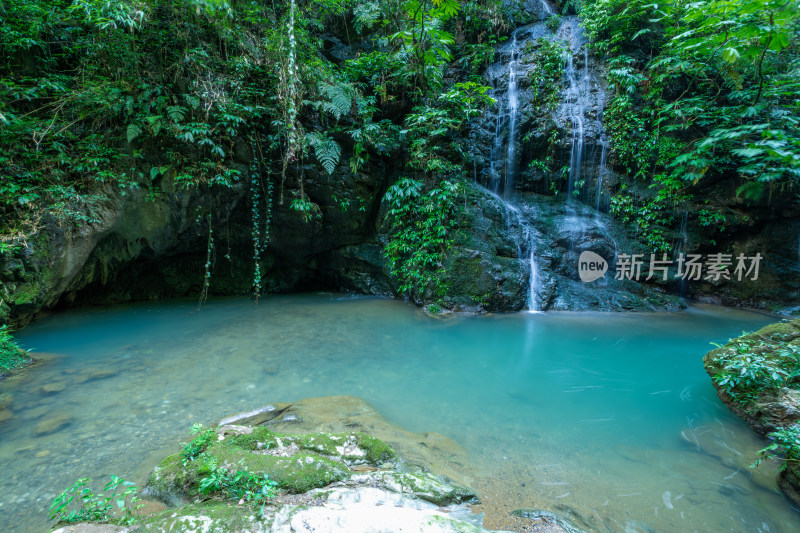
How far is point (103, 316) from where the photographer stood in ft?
20.9

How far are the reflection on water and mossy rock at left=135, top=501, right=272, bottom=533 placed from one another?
1.10 meters

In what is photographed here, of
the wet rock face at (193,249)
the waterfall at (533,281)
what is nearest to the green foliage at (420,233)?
the wet rock face at (193,249)

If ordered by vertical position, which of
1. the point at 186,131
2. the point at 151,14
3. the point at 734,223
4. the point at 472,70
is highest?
the point at 472,70

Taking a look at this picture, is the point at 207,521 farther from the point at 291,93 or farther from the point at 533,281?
the point at 533,281

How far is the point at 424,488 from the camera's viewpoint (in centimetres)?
187

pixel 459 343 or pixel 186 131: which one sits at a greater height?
pixel 186 131

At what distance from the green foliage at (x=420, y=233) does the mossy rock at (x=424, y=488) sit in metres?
5.41

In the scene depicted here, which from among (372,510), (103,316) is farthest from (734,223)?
(103,316)

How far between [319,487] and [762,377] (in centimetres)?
404

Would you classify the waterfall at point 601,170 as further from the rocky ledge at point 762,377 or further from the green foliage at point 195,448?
the green foliage at point 195,448

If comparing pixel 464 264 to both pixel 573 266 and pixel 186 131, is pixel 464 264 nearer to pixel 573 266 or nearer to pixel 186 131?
pixel 573 266

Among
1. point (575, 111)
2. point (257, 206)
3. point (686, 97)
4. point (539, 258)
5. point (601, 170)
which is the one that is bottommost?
point (539, 258)

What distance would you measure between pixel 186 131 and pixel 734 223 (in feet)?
40.6


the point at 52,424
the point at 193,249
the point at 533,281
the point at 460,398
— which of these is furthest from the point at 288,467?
the point at 193,249
